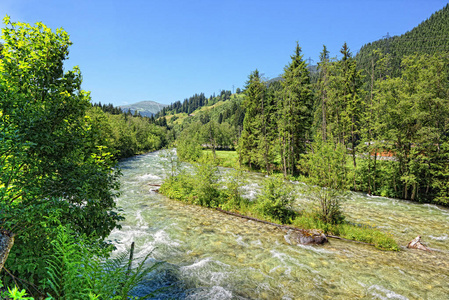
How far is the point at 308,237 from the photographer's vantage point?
12.6 meters

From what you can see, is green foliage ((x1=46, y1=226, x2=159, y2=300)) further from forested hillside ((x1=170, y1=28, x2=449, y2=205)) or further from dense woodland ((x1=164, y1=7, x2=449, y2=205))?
dense woodland ((x1=164, y1=7, x2=449, y2=205))

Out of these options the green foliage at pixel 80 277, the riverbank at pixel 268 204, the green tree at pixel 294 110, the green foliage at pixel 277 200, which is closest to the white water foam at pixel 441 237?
→ the riverbank at pixel 268 204

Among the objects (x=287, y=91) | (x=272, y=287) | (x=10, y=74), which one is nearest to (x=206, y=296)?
(x=272, y=287)

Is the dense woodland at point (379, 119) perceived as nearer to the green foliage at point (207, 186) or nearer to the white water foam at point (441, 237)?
the white water foam at point (441, 237)

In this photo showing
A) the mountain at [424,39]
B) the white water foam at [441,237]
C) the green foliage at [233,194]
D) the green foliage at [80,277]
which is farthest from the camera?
the mountain at [424,39]

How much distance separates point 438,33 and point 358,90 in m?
191

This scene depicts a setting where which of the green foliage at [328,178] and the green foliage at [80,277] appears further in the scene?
the green foliage at [328,178]

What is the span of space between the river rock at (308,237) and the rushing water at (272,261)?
508mm

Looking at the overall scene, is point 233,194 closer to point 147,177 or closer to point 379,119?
point 147,177

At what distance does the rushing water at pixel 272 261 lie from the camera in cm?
838

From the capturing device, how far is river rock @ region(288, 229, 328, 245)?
1244cm

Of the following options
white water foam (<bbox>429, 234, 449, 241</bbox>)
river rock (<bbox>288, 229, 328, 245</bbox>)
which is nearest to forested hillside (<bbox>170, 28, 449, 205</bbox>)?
river rock (<bbox>288, 229, 328, 245</bbox>)

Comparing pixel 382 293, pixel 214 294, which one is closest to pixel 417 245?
pixel 382 293

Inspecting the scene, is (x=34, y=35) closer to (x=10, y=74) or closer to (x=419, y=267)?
(x=10, y=74)
